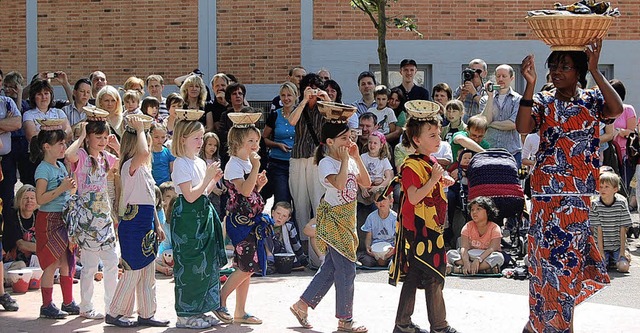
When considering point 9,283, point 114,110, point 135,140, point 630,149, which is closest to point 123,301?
point 135,140

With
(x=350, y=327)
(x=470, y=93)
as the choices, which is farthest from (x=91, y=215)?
(x=470, y=93)

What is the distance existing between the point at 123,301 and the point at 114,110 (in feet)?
9.47

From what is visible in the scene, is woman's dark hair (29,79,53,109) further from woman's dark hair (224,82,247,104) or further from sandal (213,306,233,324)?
sandal (213,306,233,324)

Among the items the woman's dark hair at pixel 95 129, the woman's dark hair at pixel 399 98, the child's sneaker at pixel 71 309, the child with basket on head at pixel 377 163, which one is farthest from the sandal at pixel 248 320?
the woman's dark hair at pixel 399 98

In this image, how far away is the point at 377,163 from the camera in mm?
11875

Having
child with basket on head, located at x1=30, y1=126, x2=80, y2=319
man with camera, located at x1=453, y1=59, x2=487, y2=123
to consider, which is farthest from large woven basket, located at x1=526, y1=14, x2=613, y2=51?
man with camera, located at x1=453, y1=59, x2=487, y2=123

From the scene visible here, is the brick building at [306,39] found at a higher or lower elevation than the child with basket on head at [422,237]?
higher

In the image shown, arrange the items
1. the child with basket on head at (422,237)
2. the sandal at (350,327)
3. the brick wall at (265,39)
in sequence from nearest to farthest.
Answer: the child with basket on head at (422,237) < the sandal at (350,327) < the brick wall at (265,39)

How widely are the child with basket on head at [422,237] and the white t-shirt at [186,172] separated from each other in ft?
5.54

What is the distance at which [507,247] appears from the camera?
1216 centimetres

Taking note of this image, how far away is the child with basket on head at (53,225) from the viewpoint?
8.49 m

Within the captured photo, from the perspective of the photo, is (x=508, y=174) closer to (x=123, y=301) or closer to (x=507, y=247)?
(x=507, y=247)

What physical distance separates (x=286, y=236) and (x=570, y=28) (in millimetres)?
5533

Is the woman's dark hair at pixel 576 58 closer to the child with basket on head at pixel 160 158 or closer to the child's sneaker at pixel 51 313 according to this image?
the child's sneaker at pixel 51 313
